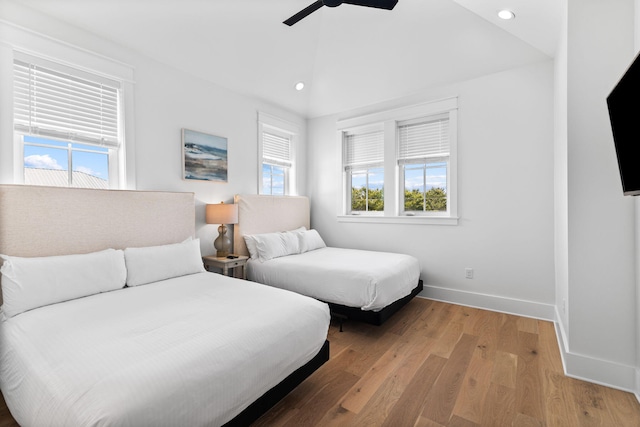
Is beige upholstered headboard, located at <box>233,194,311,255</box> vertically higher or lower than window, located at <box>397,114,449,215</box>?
lower

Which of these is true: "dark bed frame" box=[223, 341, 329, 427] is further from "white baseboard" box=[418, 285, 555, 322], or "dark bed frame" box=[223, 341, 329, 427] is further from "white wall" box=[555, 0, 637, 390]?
"white baseboard" box=[418, 285, 555, 322]

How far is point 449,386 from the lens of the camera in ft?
6.89

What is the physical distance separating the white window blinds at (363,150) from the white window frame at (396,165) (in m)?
0.11

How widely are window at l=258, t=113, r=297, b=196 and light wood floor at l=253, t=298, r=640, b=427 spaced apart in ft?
8.26

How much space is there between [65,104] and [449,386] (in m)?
3.75

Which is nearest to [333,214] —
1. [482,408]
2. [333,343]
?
[333,343]

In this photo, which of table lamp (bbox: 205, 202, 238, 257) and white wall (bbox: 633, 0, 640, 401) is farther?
table lamp (bbox: 205, 202, 238, 257)

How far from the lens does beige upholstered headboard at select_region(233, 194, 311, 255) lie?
12.7 ft

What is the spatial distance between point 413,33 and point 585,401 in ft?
11.7

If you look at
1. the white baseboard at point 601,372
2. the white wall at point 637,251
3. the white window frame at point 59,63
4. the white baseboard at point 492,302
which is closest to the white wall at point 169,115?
the white window frame at point 59,63

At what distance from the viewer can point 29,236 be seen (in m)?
2.27

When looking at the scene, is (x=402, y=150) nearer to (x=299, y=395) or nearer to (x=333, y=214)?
(x=333, y=214)

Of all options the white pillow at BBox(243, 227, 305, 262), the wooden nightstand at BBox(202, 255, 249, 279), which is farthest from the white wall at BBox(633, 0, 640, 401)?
the wooden nightstand at BBox(202, 255, 249, 279)

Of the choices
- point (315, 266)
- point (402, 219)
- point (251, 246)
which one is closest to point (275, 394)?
point (315, 266)
